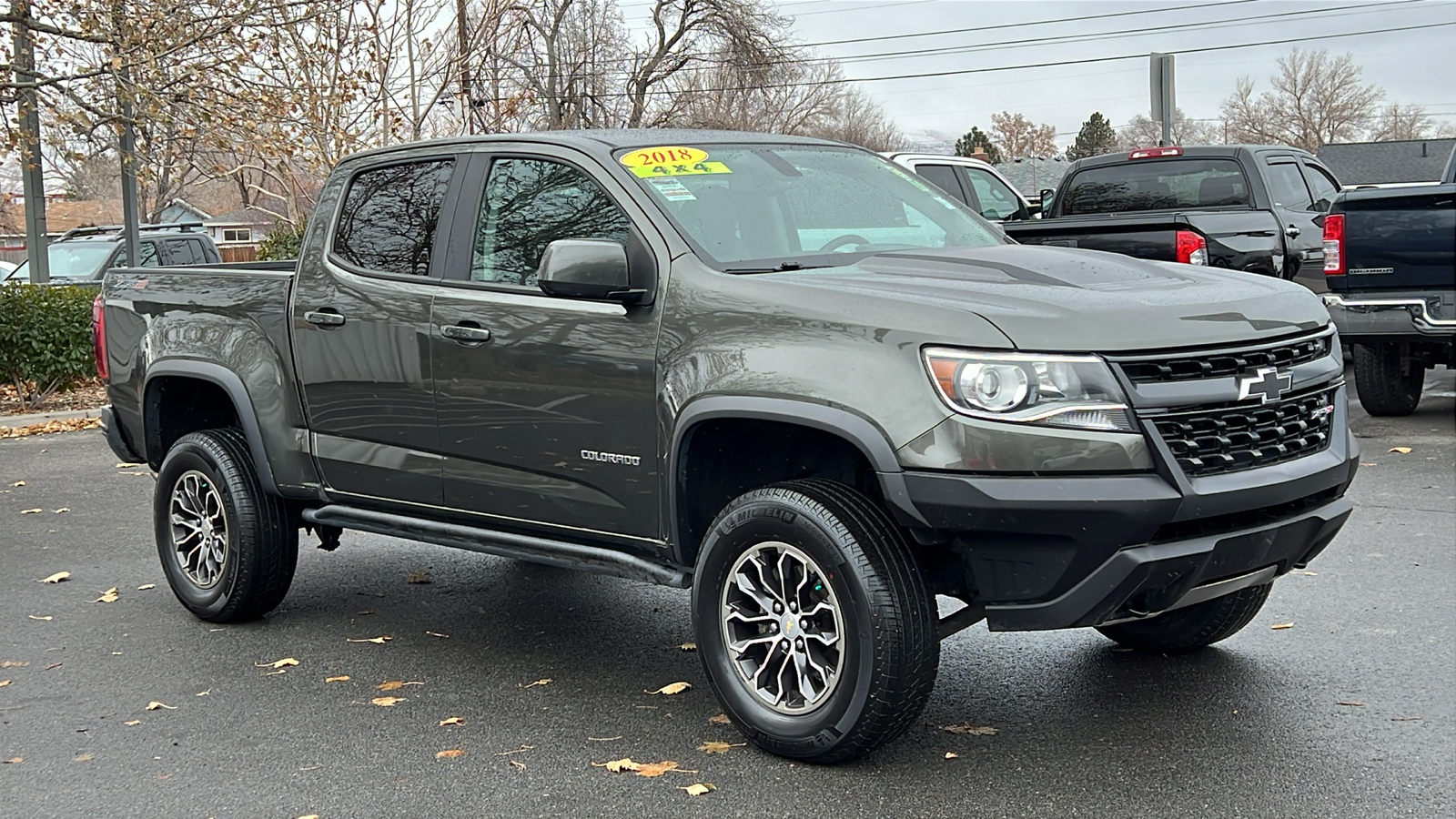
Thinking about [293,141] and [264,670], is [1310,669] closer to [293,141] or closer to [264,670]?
[264,670]

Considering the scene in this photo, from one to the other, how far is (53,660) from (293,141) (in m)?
10.3

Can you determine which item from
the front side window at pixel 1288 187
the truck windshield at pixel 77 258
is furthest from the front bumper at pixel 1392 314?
the truck windshield at pixel 77 258

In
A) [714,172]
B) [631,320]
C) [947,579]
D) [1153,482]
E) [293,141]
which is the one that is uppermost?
[293,141]

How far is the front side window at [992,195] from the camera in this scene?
49.5 ft

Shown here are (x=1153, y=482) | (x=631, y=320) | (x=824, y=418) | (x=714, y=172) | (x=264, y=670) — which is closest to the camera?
(x=1153, y=482)

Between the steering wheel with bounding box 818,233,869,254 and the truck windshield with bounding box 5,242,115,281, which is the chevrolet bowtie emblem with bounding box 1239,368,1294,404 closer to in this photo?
the steering wheel with bounding box 818,233,869,254

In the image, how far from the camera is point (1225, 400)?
4.12 metres

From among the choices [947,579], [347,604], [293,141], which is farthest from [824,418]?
[293,141]

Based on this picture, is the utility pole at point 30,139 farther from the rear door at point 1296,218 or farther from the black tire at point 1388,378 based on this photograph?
the black tire at point 1388,378

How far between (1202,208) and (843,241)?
9001 mm

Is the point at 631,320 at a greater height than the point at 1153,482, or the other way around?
the point at 631,320

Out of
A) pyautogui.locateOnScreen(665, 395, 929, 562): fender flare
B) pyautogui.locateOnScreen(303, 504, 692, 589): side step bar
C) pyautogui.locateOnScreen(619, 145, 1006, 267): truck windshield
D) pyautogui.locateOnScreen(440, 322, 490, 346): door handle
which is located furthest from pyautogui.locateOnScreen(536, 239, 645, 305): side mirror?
pyautogui.locateOnScreen(303, 504, 692, 589): side step bar

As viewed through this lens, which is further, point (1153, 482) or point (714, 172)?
point (714, 172)

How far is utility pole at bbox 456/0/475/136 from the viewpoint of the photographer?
21.4m
